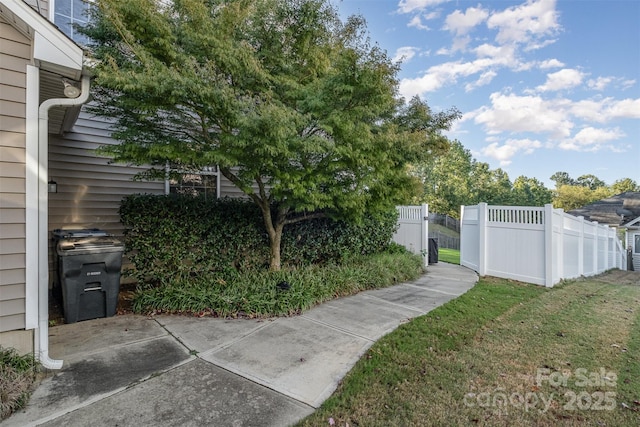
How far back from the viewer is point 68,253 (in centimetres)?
402

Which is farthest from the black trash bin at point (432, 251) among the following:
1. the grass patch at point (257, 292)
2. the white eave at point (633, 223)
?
the white eave at point (633, 223)

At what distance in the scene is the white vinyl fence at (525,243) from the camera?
22.9ft

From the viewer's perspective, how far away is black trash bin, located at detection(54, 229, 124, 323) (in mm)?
4094

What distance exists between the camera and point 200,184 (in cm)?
706

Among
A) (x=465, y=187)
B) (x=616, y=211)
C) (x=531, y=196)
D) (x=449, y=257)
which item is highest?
(x=465, y=187)

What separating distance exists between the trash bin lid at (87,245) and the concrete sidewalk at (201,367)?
3.17 feet

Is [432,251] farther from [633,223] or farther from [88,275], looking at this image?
[633,223]

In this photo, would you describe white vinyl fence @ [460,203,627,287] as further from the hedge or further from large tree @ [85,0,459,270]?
the hedge

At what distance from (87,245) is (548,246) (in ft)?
28.5

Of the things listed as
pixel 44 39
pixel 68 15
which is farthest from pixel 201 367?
pixel 68 15

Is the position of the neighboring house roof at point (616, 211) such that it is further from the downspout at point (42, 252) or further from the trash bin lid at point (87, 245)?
the downspout at point (42, 252)

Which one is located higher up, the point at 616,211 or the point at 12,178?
the point at 12,178

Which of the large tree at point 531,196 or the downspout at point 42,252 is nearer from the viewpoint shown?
the downspout at point 42,252

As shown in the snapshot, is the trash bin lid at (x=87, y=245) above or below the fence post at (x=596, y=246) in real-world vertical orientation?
above
